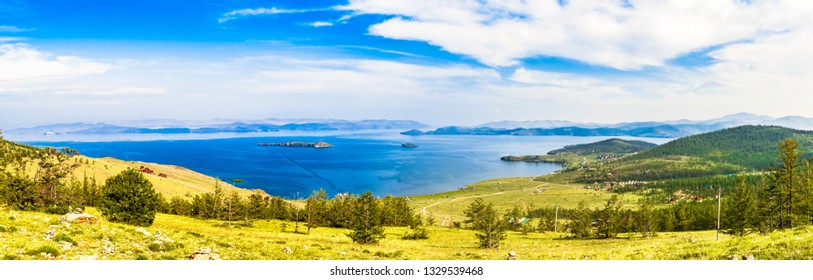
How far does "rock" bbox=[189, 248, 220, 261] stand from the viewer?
18.2m

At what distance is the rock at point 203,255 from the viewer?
59.9 ft

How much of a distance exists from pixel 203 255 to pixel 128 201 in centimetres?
2403

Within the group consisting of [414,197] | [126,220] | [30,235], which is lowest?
[414,197]

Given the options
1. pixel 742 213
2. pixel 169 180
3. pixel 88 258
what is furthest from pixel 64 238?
pixel 169 180

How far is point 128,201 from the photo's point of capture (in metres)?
36.5

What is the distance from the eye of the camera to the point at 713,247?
68.1 feet

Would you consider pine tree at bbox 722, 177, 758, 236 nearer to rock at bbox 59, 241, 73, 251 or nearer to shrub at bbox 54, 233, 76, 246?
rock at bbox 59, 241, 73, 251

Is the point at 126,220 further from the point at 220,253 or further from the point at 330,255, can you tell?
the point at 330,255

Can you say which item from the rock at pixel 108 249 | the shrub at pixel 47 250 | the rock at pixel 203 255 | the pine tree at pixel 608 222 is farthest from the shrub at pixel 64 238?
the pine tree at pixel 608 222

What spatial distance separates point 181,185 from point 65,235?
165 metres

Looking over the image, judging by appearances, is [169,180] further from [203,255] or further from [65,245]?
[203,255]

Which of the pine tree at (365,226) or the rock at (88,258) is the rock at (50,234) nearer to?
the rock at (88,258)

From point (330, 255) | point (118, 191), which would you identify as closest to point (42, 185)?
point (118, 191)

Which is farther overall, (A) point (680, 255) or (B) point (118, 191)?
(B) point (118, 191)
